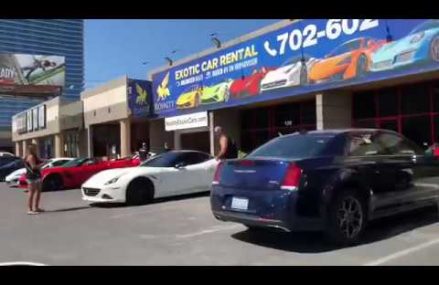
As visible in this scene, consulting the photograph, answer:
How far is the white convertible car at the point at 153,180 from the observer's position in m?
12.7

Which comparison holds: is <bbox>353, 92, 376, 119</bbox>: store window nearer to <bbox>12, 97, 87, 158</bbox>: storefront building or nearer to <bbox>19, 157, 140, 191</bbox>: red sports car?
<bbox>19, 157, 140, 191</bbox>: red sports car

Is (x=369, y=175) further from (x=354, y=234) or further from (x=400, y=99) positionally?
(x=400, y=99)

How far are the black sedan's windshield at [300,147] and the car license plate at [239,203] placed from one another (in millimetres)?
731

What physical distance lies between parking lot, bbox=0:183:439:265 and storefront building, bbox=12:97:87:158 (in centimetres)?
3198

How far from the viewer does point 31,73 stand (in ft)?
204

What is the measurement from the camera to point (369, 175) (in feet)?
25.2

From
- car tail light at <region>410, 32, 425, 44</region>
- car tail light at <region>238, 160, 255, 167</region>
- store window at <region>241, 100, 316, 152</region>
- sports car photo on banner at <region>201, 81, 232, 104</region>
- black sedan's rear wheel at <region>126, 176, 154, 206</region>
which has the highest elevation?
car tail light at <region>410, 32, 425, 44</region>

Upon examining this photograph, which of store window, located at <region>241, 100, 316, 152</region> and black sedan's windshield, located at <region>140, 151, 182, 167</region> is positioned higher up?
store window, located at <region>241, 100, 316, 152</region>

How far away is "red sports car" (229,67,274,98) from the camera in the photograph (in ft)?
72.2

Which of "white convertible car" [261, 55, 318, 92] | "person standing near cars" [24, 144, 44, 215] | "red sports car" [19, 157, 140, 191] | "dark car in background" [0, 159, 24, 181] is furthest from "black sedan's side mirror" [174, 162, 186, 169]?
"dark car in background" [0, 159, 24, 181]

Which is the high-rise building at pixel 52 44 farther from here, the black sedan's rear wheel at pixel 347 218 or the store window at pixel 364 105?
the black sedan's rear wheel at pixel 347 218

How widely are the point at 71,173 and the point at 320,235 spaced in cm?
1339

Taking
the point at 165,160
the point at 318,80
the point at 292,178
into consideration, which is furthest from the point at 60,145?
the point at 292,178
